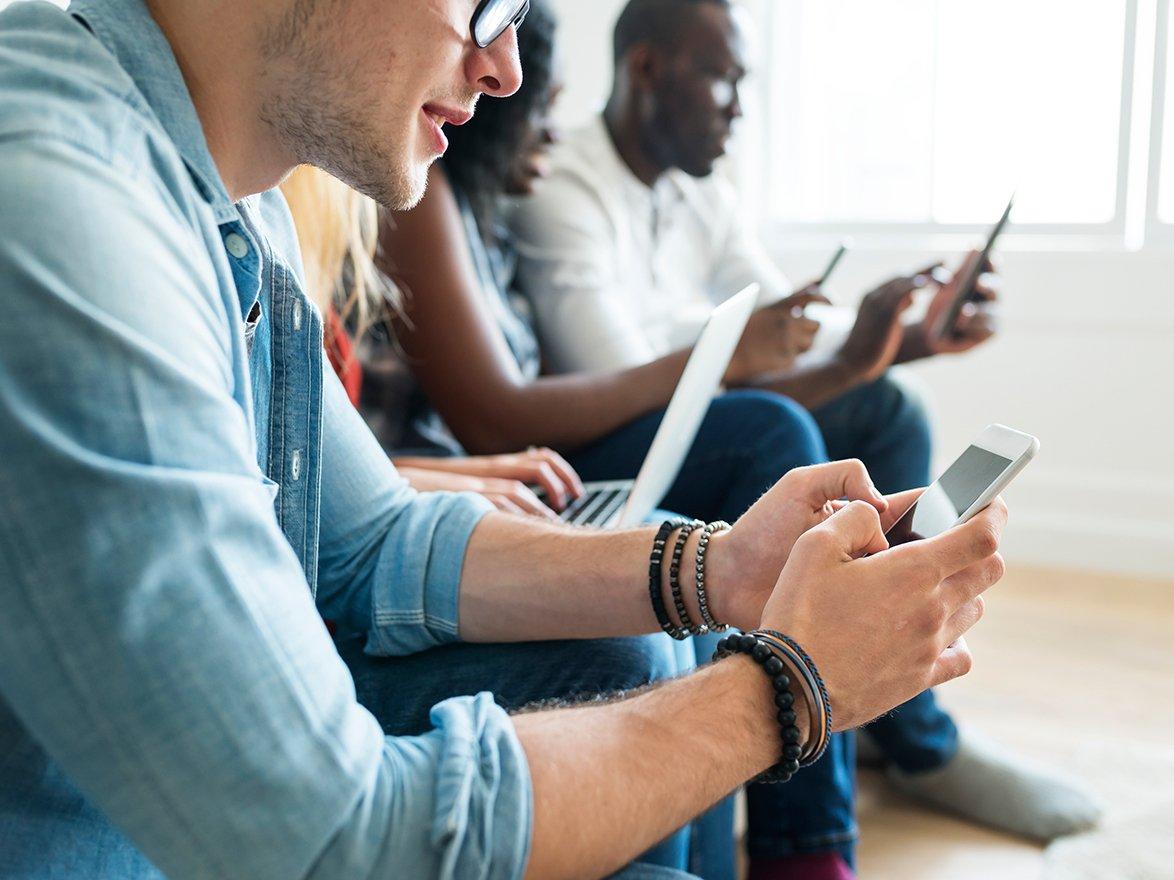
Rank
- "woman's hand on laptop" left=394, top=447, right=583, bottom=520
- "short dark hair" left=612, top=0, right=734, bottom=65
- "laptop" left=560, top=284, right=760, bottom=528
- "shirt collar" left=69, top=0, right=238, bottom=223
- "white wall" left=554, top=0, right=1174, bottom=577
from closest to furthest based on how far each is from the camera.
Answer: "shirt collar" left=69, top=0, right=238, bottom=223 → "laptop" left=560, top=284, right=760, bottom=528 → "woman's hand on laptop" left=394, top=447, right=583, bottom=520 → "short dark hair" left=612, top=0, right=734, bottom=65 → "white wall" left=554, top=0, right=1174, bottom=577

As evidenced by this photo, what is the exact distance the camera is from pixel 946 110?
118 inches

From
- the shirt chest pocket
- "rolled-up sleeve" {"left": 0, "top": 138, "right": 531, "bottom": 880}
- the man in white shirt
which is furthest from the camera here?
the man in white shirt

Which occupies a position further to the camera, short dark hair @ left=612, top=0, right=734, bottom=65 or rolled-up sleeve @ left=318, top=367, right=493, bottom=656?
short dark hair @ left=612, top=0, right=734, bottom=65

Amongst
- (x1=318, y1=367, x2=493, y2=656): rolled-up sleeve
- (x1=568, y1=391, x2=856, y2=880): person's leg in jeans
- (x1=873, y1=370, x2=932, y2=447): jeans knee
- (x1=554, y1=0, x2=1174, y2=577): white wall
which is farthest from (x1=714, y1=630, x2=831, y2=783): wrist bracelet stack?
(x1=554, y1=0, x2=1174, y2=577): white wall

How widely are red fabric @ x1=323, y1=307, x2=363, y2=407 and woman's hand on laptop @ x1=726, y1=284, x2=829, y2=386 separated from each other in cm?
50

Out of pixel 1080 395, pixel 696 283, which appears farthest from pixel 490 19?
pixel 1080 395

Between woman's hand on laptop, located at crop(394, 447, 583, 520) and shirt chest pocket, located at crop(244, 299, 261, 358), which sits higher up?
shirt chest pocket, located at crop(244, 299, 261, 358)

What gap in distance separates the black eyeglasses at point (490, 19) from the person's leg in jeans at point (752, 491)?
0.60 m

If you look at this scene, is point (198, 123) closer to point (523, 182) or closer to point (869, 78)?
point (523, 182)

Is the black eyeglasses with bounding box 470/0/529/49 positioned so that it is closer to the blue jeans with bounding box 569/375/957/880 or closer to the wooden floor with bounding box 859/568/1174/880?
the blue jeans with bounding box 569/375/957/880

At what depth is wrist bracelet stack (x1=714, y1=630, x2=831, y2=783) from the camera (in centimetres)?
64

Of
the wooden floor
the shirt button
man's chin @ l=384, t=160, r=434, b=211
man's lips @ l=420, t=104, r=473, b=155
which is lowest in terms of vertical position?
the wooden floor

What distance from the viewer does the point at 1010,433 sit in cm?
74

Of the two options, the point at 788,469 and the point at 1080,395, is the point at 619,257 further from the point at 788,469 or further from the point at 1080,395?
the point at 1080,395
